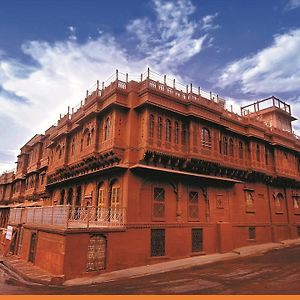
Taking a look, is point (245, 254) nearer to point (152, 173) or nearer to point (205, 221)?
point (205, 221)

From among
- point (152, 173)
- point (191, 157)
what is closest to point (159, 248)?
point (152, 173)

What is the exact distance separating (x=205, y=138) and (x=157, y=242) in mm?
8126

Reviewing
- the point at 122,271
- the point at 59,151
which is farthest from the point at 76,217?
the point at 59,151

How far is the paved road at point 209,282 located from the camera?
37.3 ft

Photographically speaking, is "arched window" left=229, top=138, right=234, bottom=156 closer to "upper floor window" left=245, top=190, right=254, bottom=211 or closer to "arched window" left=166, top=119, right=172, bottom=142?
"upper floor window" left=245, top=190, right=254, bottom=211

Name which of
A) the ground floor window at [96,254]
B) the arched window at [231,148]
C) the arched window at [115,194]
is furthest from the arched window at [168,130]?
the ground floor window at [96,254]

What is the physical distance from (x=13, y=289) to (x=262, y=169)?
67.9ft

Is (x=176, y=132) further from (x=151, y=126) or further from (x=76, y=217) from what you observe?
(x=76, y=217)

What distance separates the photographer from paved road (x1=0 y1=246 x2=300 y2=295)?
37.3 feet

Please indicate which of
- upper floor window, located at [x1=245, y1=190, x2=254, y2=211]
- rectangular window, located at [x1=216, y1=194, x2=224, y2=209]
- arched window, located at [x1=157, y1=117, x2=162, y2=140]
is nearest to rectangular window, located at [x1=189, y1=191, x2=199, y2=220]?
rectangular window, located at [x1=216, y1=194, x2=224, y2=209]

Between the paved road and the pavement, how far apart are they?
585mm

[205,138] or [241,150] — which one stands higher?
[241,150]

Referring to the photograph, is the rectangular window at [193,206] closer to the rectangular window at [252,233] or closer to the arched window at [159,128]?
the arched window at [159,128]

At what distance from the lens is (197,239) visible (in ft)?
64.1
